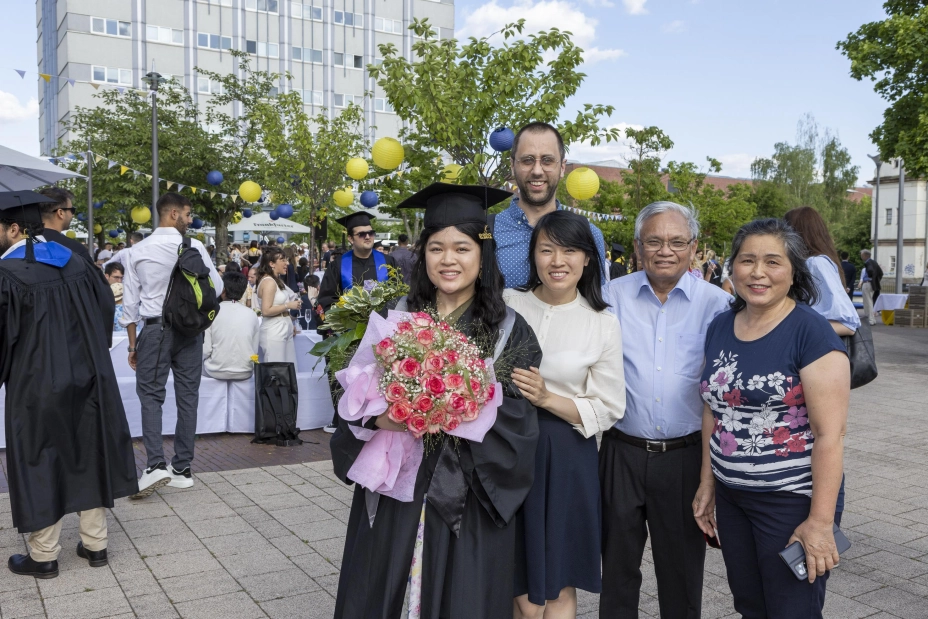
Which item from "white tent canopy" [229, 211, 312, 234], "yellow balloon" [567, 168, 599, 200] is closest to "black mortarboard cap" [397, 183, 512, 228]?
"yellow balloon" [567, 168, 599, 200]

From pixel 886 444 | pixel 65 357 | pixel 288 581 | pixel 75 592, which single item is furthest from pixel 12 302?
pixel 886 444

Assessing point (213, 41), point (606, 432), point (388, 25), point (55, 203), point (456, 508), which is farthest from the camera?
point (388, 25)

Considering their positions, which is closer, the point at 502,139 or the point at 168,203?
the point at 168,203

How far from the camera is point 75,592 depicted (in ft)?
13.7

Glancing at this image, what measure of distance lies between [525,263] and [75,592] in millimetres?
3012

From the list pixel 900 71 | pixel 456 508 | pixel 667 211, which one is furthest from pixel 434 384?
pixel 900 71

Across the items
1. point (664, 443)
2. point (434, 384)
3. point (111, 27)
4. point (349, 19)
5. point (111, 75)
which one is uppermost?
point (349, 19)

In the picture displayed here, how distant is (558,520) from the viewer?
9.43ft

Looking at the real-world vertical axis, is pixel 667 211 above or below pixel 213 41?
below

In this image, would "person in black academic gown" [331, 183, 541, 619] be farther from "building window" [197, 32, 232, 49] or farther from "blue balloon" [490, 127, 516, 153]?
"building window" [197, 32, 232, 49]

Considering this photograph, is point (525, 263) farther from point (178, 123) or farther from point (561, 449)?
point (178, 123)

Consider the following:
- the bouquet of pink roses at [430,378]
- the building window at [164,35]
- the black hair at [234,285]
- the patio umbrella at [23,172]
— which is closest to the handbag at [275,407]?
the black hair at [234,285]

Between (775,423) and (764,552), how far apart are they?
0.47m

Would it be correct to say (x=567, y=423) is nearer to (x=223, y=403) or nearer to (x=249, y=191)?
(x=223, y=403)
